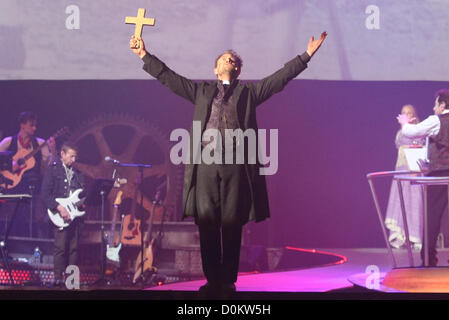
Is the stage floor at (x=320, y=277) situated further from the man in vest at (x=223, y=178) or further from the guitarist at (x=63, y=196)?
the guitarist at (x=63, y=196)

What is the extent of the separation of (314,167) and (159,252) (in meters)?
2.28

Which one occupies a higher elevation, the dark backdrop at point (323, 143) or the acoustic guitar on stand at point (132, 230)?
the dark backdrop at point (323, 143)

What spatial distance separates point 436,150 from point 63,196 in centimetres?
359

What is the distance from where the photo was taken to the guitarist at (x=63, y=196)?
660cm

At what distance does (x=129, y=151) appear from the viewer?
25.9 ft

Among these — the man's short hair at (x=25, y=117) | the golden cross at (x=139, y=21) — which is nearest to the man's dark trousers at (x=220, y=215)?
the golden cross at (x=139, y=21)

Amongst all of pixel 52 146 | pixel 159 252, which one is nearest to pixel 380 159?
pixel 159 252

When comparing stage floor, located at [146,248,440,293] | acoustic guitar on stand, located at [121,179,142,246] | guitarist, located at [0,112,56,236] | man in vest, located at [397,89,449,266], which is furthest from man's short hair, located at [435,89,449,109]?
guitarist, located at [0,112,56,236]

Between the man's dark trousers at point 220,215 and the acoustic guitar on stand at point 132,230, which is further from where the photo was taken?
the acoustic guitar on stand at point 132,230

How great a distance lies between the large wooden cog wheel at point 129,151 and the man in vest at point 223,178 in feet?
12.6

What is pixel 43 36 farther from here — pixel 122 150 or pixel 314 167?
pixel 314 167

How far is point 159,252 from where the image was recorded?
7250 millimetres

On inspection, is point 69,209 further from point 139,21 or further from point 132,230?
point 139,21

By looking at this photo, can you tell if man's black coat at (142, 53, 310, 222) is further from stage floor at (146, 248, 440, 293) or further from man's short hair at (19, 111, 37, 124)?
man's short hair at (19, 111, 37, 124)
